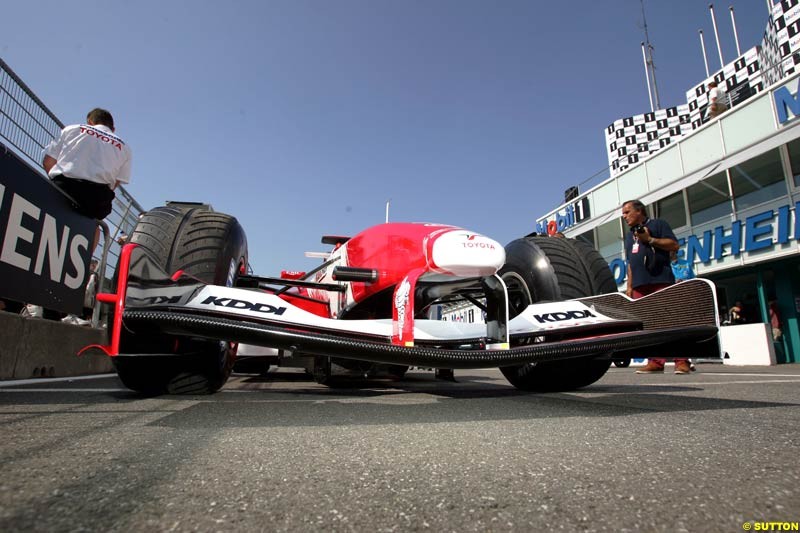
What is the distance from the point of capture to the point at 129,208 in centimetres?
464

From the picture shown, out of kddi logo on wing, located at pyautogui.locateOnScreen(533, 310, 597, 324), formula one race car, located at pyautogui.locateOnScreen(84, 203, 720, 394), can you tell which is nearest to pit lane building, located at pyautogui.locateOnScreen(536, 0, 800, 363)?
formula one race car, located at pyautogui.locateOnScreen(84, 203, 720, 394)

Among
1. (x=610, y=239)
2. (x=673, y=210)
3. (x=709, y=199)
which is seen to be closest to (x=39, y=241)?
(x=709, y=199)

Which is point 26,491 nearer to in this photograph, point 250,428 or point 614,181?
point 250,428

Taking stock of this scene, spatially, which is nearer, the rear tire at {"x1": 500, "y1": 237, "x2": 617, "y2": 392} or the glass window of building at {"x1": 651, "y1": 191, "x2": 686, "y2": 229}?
the rear tire at {"x1": 500, "y1": 237, "x2": 617, "y2": 392}

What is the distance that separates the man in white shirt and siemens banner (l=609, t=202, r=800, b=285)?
9.23 meters

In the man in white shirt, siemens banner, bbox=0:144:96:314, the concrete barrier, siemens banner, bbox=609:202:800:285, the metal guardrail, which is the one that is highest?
siemens banner, bbox=609:202:800:285

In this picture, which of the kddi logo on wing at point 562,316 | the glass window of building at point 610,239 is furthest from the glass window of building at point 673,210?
the kddi logo on wing at point 562,316

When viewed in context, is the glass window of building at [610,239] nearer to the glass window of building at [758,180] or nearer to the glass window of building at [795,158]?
the glass window of building at [758,180]

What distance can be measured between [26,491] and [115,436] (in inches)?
19.7

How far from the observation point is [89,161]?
8.83ft

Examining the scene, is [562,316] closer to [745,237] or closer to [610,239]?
[745,237]

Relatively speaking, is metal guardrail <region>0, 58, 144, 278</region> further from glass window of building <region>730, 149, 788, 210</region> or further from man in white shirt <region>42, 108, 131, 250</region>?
glass window of building <region>730, 149, 788, 210</region>

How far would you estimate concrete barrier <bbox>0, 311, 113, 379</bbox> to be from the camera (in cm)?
296

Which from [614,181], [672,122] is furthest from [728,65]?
[614,181]
